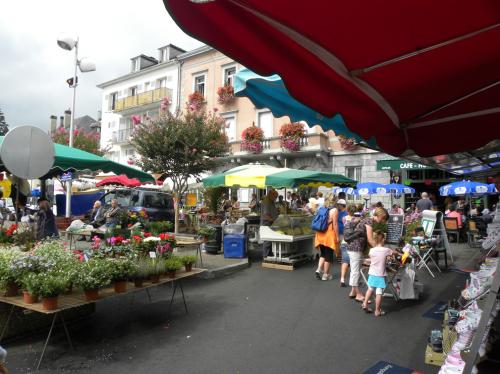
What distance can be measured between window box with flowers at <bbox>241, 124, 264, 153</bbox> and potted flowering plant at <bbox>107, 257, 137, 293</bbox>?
19.5m

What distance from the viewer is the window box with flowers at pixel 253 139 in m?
23.9

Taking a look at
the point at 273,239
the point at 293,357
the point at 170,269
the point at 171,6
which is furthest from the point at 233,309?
the point at 171,6

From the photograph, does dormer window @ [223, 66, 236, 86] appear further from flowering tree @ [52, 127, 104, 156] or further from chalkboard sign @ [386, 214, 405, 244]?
chalkboard sign @ [386, 214, 405, 244]

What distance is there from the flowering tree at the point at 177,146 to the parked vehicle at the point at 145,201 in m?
0.61

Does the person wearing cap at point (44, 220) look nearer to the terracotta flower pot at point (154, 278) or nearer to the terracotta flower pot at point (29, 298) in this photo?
the terracotta flower pot at point (154, 278)

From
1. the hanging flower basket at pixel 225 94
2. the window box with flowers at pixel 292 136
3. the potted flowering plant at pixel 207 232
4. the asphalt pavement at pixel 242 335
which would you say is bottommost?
the asphalt pavement at pixel 242 335

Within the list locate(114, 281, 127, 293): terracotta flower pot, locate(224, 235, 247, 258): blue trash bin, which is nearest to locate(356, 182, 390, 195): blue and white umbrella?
locate(224, 235, 247, 258): blue trash bin

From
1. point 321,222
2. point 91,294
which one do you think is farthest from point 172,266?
point 321,222

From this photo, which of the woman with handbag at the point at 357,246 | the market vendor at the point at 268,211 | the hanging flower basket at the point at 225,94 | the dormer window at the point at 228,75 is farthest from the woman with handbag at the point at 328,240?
the dormer window at the point at 228,75

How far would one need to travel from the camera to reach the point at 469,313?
10.2ft

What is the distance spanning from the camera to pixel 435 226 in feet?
29.7

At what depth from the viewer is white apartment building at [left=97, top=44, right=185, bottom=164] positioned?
2989cm

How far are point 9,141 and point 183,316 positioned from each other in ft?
10.8

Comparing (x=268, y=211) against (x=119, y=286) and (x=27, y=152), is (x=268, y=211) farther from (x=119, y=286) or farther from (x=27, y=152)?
(x=27, y=152)
